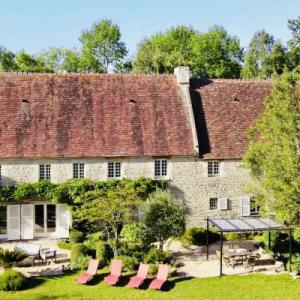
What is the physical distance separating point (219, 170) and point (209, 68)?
50234 mm

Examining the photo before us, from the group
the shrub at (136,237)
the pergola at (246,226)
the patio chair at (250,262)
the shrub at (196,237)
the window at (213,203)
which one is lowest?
the patio chair at (250,262)

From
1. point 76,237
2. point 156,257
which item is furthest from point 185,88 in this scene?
point 156,257

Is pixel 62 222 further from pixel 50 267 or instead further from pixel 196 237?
Answer: pixel 196 237

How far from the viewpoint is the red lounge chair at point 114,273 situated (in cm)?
2569

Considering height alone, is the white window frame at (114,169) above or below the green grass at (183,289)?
above

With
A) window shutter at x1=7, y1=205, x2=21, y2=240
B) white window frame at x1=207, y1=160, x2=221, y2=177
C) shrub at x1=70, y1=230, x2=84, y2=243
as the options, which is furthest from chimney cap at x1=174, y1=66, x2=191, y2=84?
window shutter at x1=7, y1=205, x2=21, y2=240

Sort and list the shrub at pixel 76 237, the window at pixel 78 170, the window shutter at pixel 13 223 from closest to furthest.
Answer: the shrub at pixel 76 237
the window shutter at pixel 13 223
the window at pixel 78 170

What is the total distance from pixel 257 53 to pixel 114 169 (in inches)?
2013

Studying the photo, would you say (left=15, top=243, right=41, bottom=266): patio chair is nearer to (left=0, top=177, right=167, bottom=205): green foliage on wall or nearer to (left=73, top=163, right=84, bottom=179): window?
(left=0, top=177, right=167, bottom=205): green foliage on wall

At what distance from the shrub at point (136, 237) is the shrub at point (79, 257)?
2615 mm

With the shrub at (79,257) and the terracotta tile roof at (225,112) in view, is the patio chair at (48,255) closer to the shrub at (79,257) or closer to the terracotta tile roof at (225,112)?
the shrub at (79,257)

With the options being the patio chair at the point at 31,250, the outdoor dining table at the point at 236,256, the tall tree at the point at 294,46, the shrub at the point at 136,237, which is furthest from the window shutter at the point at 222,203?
the tall tree at the point at 294,46

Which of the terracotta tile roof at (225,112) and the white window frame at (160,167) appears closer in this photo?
the white window frame at (160,167)

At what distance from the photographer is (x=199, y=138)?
126 ft
